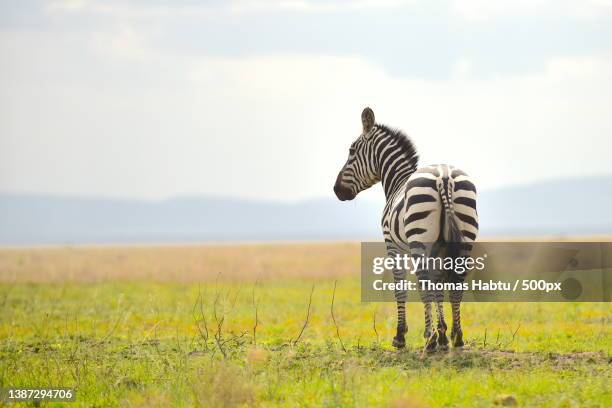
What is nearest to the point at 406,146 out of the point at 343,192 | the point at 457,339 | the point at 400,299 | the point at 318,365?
the point at 343,192

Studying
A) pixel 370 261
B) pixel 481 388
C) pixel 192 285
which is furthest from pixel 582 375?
pixel 192 285

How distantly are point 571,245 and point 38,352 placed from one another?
1603 cm

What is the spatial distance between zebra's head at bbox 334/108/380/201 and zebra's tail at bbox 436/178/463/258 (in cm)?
251

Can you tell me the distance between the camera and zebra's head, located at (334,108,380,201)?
14234 millimetres

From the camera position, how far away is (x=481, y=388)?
1023 cm

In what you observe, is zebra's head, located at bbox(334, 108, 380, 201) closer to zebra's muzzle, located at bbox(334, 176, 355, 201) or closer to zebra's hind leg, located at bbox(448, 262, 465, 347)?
zebra's muzzle, located at bbox(334, 176, 355, 201)

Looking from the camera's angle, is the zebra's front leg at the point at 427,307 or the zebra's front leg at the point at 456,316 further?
the zebra's front leg at the point at 456,316

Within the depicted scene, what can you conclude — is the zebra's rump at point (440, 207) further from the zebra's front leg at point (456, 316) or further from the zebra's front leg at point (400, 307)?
the zebra's front leg at point (400, 307)

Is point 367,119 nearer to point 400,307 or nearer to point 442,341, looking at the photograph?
point 400,307

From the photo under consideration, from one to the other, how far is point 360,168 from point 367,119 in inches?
38.1

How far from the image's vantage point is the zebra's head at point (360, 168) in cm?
1423

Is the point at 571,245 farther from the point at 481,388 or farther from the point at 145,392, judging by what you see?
the point at 145,392

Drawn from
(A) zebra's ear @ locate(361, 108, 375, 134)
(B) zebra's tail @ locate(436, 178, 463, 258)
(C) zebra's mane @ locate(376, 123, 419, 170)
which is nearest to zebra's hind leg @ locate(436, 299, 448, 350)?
(B) zebra's tail @ locate(436, 178, 463, 258)

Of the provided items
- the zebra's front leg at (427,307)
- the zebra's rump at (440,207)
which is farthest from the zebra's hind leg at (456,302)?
the zebra's rump at (440,207)
